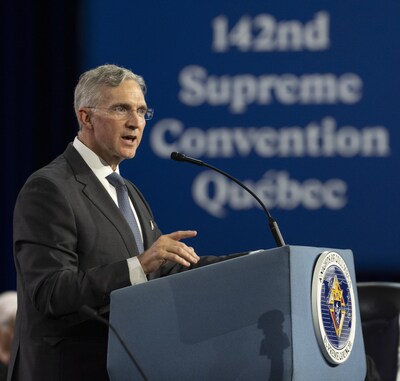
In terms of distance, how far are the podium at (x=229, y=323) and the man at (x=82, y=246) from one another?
9 centimetres

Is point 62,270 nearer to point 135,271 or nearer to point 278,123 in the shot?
point 135,271

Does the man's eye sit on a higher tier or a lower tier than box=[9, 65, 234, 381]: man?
higher

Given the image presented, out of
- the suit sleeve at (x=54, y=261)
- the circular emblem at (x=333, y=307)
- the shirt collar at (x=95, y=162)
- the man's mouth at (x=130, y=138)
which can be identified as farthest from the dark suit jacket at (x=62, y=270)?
the circular emblem at (x=333, y=307)

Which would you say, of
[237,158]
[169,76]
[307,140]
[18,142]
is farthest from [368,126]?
[18,142]

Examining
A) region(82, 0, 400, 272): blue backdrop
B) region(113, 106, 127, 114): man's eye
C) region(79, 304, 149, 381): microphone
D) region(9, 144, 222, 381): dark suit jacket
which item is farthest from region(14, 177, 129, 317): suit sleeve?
region(82, 0, 400, 272): blue backdrop

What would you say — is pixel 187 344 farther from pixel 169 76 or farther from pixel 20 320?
pixel 169 76

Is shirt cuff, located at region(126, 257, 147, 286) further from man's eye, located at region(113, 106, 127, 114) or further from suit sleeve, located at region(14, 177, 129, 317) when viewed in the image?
man's eye, located at region(113, 106, 127, 114)

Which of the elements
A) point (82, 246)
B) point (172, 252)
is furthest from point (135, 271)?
point (82, 246)

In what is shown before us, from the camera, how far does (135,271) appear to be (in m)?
2.37

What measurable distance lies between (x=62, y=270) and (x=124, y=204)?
39cm

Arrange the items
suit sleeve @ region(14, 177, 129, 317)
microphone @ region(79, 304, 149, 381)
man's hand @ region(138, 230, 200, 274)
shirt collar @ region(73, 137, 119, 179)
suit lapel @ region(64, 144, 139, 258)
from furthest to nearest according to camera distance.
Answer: shirt collar @ region(73, 137, 119, 179), suit lapel @ region(64, 144, 139, 258), suit sleeve @ region(14, 177, 129, 317), man's hand @ region(138, 230, 200, 274), microphone @ region(79, 304, 149, 381)

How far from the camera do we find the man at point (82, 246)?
94.7 inches

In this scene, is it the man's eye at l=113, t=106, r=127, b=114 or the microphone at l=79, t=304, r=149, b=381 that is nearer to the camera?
the microphone at l=79, t=304, r=149, b=381

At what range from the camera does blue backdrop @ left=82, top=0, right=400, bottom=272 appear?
5004 mm
